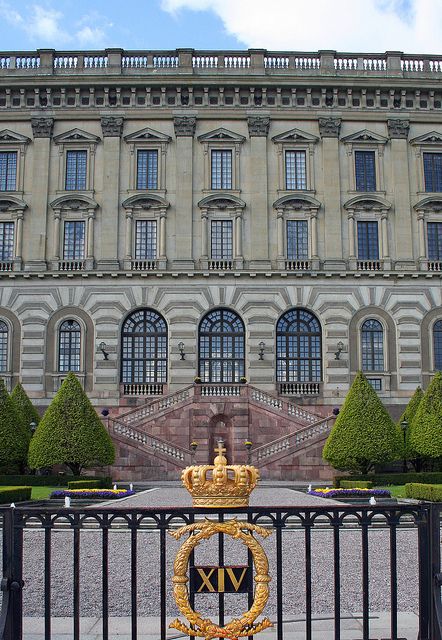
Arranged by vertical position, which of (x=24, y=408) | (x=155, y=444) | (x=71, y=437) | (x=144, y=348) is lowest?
(x=155, y=444)

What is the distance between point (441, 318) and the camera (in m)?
54.1

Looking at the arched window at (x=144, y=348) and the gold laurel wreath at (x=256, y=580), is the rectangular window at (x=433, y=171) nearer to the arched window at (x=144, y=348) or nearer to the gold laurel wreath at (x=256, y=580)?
the arched window at (x=144, y=348)

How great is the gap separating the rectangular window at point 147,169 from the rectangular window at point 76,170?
3.58m

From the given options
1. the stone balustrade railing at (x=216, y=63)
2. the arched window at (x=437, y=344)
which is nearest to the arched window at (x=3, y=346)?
the stone balustrade railing at (x=216, y=63)

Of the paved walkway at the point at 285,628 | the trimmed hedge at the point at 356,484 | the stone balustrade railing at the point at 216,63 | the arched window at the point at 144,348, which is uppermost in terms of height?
the stone balustrade railing at the point at 216,63

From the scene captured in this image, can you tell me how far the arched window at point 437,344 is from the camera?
53.7 metres

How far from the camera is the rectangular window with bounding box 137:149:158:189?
5588cm

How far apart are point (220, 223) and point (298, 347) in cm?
955

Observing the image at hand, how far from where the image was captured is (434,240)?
55500mm

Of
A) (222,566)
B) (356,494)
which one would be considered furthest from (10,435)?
(222,566)

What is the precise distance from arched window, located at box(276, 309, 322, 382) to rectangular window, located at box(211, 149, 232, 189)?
960 centimetres

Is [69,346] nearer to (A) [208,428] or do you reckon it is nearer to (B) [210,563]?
(A) [208,428]

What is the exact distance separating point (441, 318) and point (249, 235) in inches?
524

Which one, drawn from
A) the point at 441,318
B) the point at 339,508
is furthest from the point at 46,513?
the point at 441,318
